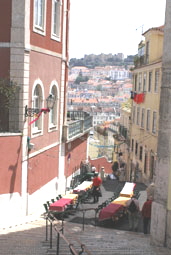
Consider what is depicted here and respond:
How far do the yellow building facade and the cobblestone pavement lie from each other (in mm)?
13310

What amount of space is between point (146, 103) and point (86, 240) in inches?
722

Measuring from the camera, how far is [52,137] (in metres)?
16.9

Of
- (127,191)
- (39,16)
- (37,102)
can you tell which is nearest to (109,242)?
(127,191)

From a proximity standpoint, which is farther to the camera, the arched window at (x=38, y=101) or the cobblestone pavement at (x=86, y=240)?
the arched window at (x=38, y=101)

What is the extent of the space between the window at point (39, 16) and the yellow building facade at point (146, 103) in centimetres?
1083

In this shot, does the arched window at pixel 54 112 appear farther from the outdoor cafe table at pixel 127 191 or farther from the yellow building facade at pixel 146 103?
the yellow building facade at pixel 146 103

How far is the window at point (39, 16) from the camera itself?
14.2 meters

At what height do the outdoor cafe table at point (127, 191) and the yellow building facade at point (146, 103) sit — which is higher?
the yellow building facade at point (146, 103)

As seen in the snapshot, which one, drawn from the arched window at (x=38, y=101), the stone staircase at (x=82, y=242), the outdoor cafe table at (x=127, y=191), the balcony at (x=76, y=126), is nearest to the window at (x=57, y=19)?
the arched window at (x=38, y=101)

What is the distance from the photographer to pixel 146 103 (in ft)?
89.1

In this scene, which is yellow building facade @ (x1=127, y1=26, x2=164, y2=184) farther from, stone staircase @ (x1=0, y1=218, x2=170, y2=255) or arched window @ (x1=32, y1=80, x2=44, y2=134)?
stone staircase @ (x1=0, y1=218, x2=170, y2=255)

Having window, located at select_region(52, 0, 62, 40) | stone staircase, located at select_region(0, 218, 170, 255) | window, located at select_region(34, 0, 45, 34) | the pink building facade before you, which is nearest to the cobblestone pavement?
stone staircase, located at select_region(0, 218, 170, 255)

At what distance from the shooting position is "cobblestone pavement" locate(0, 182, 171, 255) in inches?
354

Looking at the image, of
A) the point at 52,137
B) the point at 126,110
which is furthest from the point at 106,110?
the point at 52,137
